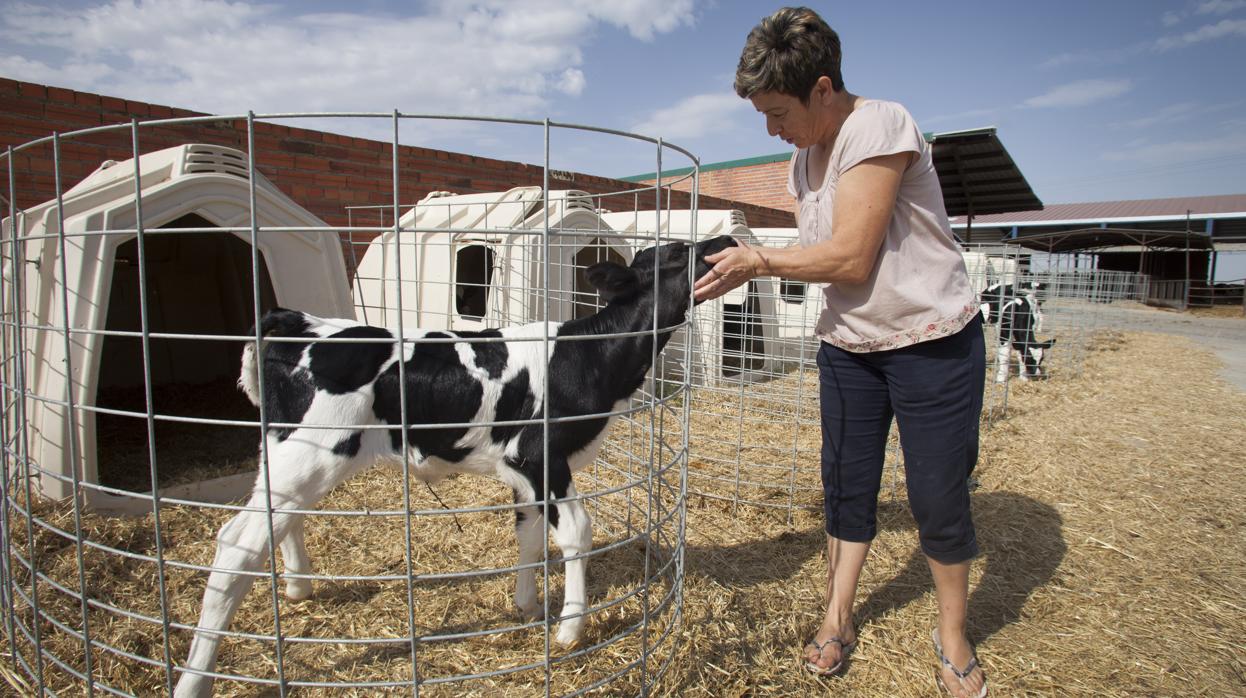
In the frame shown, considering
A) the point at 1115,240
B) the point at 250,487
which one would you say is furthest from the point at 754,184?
the point at 250,487

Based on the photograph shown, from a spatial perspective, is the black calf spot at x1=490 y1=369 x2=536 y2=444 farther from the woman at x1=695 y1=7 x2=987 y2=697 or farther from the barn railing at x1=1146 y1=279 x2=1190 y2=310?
the barn railing at x1=1146 y1=279 x2=1190 y2=310

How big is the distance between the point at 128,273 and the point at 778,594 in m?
6.42

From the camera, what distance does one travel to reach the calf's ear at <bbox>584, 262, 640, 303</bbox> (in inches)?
105

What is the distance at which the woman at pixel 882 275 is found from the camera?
82.0 inches

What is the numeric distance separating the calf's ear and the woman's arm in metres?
0.57

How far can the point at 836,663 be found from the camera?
8.49 feet

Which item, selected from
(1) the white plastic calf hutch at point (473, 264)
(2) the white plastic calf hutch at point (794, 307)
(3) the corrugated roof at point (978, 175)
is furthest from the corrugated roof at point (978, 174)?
(1) the white plastic calf hutch at point (473, 264)

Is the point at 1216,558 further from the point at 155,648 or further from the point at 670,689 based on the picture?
the point at 155,648

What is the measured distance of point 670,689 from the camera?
92.3 inches

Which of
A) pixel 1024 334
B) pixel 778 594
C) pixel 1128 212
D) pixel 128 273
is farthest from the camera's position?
pixel 1128 212

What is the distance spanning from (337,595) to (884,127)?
9.93 ft

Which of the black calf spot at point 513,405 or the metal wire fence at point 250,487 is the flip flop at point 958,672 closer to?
the metal wire fence at point 250,487

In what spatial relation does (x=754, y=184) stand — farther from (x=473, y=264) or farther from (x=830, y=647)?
(x=830, y=647)

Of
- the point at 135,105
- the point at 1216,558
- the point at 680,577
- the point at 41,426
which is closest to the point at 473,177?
the point at 135,105
